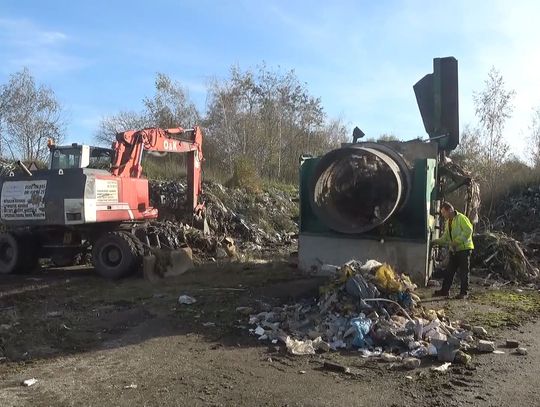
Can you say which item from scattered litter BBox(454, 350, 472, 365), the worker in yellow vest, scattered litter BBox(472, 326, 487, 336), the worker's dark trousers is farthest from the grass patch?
scattered litter BBox(454, 350, 472, 365)

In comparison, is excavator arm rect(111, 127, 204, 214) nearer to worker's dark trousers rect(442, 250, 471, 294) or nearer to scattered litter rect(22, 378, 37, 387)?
worker's dark trousers rect(442, 250, 471, 294)

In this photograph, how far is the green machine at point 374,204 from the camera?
951 centimetres

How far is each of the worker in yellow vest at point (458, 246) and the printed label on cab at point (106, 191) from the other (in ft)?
20.1

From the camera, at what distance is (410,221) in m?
9.64

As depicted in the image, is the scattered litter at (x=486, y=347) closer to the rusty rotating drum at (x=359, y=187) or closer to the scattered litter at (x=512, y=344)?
the scattered litter at (x=512, y=344)

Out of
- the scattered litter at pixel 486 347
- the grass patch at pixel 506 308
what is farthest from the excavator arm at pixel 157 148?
the scattered litter at pixel 486 347

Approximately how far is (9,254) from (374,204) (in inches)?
297

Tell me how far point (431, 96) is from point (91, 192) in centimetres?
669

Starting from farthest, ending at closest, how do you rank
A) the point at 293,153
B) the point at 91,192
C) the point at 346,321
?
1. the point at 293,153
2. the point at 91,192
3. the point at 346,321

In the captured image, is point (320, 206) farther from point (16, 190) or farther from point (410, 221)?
point (16, 190)

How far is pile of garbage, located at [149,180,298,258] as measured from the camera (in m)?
13.2

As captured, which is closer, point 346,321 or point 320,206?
point 346,321

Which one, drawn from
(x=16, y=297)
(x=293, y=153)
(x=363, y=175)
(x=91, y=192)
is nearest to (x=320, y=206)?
(x=363, y=175)

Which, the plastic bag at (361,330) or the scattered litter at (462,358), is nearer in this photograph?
the scattered litter at (462,358)
